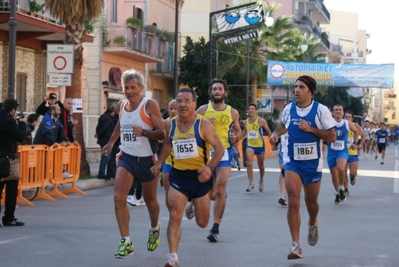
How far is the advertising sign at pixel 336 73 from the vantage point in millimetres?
47625

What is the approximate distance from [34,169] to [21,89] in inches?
482

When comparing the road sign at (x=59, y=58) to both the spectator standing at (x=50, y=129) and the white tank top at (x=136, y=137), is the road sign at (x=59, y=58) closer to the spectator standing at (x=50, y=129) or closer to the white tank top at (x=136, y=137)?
the spectator standing at (x=50, y=129)

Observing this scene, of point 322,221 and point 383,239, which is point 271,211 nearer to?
point 322,221

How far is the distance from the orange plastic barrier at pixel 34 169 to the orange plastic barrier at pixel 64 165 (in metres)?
0.28

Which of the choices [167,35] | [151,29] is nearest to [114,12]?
[151,29]

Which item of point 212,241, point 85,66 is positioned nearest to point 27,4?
point 85,66

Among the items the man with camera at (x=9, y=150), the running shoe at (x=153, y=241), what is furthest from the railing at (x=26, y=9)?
the running shoe at (x=153, y=241)

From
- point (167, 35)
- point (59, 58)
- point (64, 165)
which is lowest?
point (64, 165)

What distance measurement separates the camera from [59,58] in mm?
19422

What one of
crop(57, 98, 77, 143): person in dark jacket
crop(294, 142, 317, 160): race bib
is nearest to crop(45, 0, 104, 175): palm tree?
crop(57, 98, 77, 143): person in dark jacket

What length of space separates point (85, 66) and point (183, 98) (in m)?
27.3

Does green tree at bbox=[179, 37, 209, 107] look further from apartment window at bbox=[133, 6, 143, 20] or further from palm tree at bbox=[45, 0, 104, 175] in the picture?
palm tree at bbox=[45, 0, 104, 175]

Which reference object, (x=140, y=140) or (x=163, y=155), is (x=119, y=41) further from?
(x=163, y=155)

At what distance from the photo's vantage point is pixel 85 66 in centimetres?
3544
